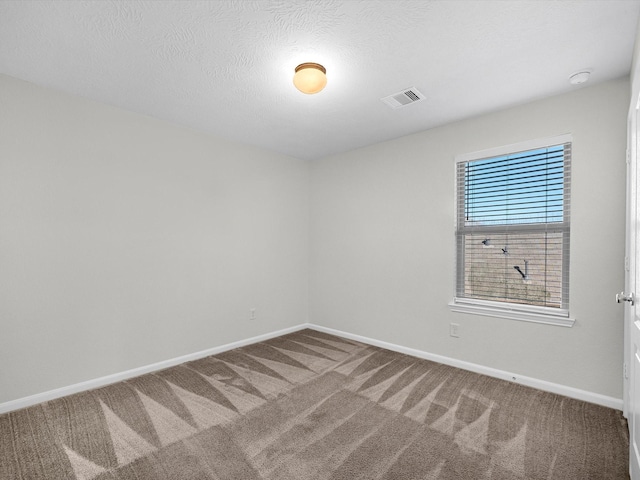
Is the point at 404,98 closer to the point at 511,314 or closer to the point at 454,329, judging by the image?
the point at 511,314

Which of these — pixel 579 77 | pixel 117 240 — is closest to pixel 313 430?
pixel 117 240

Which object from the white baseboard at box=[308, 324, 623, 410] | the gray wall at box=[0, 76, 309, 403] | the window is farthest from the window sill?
the gray wall at box=[0, 76, 309, 403]

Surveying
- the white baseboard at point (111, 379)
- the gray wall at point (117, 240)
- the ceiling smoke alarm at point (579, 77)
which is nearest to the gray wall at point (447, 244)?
the ceiling smoke alarm at point (579, 77)

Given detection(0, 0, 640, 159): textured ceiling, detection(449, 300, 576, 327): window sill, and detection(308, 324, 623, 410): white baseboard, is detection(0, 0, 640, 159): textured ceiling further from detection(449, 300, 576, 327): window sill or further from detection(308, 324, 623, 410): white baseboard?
detection(308, 324, 623, 410): white baseboard

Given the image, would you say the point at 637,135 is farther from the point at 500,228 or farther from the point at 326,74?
the point at 326,74

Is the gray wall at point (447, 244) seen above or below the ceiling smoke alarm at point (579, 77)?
below

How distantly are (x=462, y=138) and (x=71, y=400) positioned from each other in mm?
4206

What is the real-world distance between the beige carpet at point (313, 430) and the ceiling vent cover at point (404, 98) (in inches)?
99.0

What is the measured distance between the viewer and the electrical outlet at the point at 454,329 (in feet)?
10.9

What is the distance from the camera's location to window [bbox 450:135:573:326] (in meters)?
2.80

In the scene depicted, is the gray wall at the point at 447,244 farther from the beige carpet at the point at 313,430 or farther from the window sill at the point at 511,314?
the beige carpet at the point at 313,430

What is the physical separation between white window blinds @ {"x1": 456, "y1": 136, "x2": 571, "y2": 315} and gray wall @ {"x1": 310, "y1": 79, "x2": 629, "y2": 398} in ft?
0.36

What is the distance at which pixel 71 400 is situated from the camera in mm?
2621

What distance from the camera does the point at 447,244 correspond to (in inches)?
135
